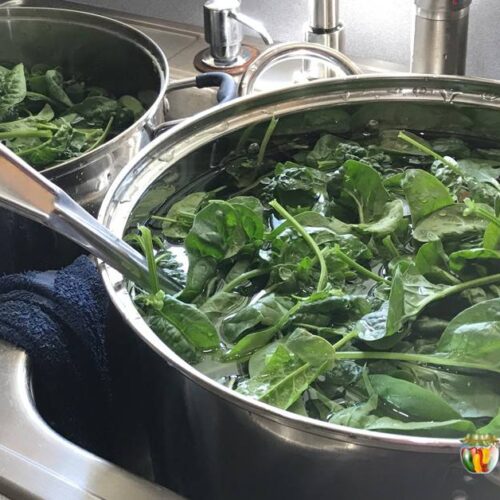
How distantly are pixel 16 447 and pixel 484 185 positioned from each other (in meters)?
0.39

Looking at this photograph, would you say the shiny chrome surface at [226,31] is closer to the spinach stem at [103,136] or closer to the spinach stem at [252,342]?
the spinach stem at [103,136]

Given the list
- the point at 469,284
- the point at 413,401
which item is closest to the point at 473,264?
the point at 469,284

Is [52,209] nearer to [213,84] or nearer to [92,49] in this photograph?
[213,84]

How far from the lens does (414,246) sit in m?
0.60

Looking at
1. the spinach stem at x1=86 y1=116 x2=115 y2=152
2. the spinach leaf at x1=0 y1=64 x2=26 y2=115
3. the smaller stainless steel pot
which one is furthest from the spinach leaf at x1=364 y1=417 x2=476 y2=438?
the spinach leaf at x1=0 y1=64 x2=26 y2=115

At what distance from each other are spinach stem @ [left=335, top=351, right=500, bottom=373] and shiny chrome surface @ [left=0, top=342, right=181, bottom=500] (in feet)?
0.45

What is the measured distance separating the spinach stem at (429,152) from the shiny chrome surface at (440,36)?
0.57 ft

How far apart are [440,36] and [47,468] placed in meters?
0.59

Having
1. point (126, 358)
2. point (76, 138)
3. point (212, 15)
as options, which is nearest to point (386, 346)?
point (126, 358)

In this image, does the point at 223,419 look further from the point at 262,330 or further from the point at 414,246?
the point at 414,246

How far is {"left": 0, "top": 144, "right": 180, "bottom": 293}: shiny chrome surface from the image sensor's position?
503mm

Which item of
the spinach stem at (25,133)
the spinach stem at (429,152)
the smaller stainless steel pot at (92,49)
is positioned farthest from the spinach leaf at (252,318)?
the spinach stem at (25,133)

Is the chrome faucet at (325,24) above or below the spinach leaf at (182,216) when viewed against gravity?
above

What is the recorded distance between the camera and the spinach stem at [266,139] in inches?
28.0
